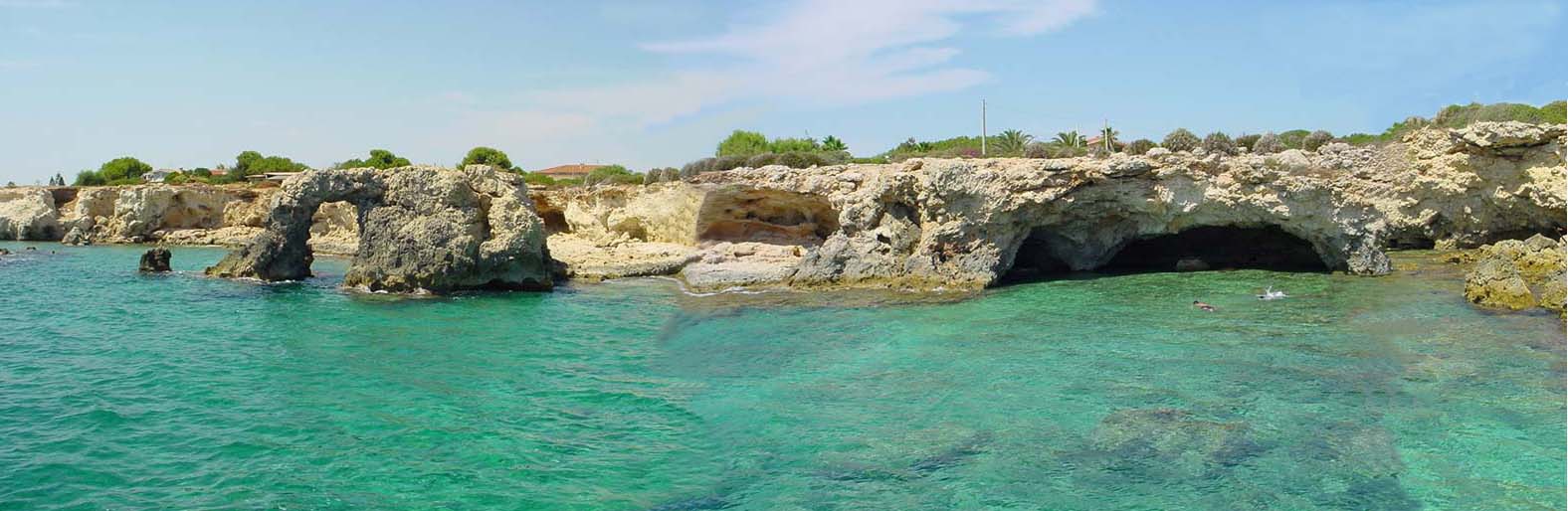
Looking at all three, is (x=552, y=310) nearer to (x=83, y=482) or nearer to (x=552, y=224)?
(x=83, y=482)

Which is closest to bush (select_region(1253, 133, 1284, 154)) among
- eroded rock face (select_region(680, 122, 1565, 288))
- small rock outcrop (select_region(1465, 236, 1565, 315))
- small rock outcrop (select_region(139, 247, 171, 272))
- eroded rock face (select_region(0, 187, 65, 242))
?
eroded rock face (select_region(680, 122, 1565, 288))

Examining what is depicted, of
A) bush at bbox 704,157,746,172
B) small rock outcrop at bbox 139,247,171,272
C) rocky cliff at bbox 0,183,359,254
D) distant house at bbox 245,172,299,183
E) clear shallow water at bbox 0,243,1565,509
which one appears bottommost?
clear shallow water at bbox 0,243,1565,509

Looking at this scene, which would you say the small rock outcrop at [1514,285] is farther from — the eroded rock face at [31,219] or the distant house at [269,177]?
the eroded rock face at [31,219]

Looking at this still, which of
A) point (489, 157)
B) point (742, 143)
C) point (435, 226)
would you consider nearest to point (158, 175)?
point (489, 157)

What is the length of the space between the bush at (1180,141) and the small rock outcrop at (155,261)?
35.6 meters

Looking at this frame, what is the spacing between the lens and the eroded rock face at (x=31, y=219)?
46.4 m

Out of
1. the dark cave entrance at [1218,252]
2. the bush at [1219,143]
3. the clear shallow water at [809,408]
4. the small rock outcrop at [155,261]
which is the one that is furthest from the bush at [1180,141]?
the small rock outcrop at [155,261]

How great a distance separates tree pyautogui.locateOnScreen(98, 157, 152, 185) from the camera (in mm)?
66375

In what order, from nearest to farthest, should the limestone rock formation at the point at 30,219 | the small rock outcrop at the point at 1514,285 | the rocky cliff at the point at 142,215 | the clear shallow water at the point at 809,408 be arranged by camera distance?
the clear shallow water at the point at 809,408, the small rock outcrop at the point at 1514,285, the rocky cliff at the point at 142,215, the limestone rock formation at the point at 30,219

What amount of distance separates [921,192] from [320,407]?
14.0 m

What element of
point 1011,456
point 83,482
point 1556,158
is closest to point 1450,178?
point 1556,158

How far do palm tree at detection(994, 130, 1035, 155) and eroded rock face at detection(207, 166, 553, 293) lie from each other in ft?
88.2

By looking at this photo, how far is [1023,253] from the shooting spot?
24844mm

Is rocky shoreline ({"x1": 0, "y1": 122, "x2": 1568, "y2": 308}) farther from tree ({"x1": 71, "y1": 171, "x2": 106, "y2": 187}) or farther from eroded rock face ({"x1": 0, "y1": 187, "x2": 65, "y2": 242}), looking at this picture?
tree ({"x1": 71, "y1": 171, "x2": 106, "y2": 187})
